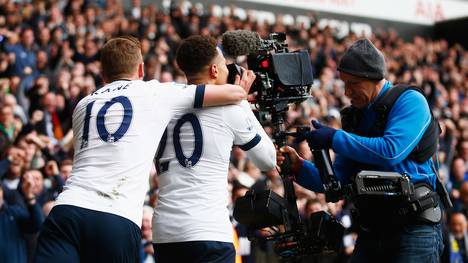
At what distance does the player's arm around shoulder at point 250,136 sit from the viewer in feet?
14.9

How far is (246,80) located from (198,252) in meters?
1.07

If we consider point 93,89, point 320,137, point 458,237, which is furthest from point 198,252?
point 93,89

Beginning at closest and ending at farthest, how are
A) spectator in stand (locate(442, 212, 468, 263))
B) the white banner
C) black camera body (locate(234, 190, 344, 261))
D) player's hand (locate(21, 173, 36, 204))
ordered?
black camera body (locate(234, 190, 344, 261)) < player's hand (locate(21, 173, 36, 204)) < spectator in stand (locate(442, 212, 468, 263)) < the white banner

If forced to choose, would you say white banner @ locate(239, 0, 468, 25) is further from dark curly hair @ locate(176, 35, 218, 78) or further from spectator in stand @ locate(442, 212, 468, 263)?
dark curly hair @ locate(176, 35, 218, 78)

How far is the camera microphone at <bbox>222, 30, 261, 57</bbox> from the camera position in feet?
15.3

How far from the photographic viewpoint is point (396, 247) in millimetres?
4672

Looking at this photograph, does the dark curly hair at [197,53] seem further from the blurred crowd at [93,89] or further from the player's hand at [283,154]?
the blurred crowd at [93,89]

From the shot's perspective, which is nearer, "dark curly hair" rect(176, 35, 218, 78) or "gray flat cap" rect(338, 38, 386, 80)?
"dark curly hair" rect(176, 35, 218, 78)

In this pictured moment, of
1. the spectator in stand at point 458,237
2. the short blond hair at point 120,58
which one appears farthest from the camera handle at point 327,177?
the spectator in stand at point 458,237

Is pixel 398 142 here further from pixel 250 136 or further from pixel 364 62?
pixel 250 136

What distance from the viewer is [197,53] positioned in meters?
4.60

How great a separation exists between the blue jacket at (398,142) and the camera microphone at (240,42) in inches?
28.7

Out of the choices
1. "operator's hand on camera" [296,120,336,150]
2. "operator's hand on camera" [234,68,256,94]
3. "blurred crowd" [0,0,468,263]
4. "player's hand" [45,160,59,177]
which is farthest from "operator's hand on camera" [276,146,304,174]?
Result: "player's hand" [45,160,59,177]

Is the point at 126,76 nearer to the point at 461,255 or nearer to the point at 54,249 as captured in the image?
the point at 54,249
